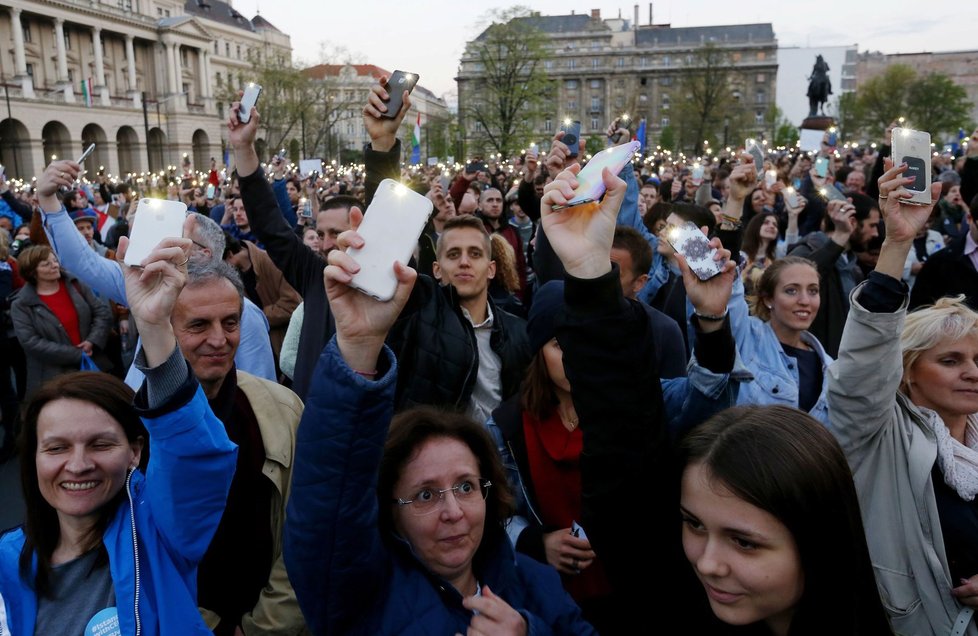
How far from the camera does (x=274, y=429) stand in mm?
2350

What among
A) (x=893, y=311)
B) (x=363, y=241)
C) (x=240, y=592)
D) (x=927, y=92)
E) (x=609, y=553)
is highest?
(x=927, y=92)

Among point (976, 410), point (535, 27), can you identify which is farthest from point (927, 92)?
point (976, 410)

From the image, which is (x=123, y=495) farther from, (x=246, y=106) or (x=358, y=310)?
(x=246, y=106)

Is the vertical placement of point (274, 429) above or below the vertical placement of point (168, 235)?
below

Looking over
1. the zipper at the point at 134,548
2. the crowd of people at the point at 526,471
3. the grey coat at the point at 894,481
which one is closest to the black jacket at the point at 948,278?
the crowd of people at the point at 526,471

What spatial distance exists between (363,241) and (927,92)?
7313 centimetres

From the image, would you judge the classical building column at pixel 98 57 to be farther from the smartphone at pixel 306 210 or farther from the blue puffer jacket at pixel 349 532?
the blue puffer jacket at pixel 349 532

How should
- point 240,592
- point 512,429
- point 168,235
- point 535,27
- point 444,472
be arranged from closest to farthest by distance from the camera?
1. point 444,472
2. point 168,235
3. point 240,592
4. point 512,429
5. point 535,27

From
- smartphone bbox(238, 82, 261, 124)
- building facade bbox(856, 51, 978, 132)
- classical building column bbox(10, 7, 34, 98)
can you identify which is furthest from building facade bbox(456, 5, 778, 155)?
smartphone bbox(238, 82, 261, 124)

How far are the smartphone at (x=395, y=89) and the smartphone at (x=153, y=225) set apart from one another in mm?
1450

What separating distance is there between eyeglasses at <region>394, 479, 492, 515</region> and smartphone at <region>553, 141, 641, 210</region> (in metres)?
0.76

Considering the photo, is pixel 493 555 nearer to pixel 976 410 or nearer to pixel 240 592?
pixel 240 592

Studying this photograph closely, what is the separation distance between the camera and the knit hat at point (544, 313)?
254 cm

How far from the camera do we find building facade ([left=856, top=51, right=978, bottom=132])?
104 metres
